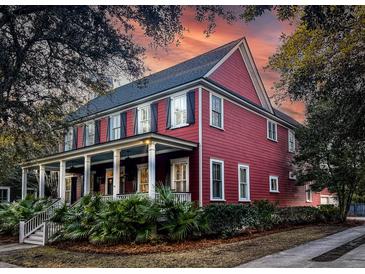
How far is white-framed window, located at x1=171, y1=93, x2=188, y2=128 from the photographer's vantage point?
39.5 feet

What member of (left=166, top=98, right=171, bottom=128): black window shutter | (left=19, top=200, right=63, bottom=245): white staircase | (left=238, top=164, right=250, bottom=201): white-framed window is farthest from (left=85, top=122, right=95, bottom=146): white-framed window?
(left=238, top=164, right=250, bottom=201): white-framed window

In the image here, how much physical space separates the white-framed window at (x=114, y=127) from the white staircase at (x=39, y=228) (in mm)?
3421

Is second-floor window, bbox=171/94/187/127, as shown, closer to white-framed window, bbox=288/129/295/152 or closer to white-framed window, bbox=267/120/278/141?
white-framed window, bbox=267/120/278/141

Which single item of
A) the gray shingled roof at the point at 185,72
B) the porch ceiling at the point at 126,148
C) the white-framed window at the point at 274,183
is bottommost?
the white-framed window at the point at 274,183

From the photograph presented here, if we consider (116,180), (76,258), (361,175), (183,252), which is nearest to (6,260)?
(76,258)

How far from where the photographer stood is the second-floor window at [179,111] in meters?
12.0

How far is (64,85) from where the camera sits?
8047mm

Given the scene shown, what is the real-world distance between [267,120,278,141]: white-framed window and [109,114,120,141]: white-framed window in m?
5.37

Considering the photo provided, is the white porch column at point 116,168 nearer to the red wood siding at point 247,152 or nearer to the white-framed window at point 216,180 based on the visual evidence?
the red wood siding at point 247,152

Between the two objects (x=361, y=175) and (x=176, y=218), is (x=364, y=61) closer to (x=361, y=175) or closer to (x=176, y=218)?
(x=176, y=218)

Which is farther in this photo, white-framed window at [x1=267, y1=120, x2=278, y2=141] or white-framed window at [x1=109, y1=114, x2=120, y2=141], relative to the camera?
white-framed window at [x1=267, y1=120, x2=278, y2=141]

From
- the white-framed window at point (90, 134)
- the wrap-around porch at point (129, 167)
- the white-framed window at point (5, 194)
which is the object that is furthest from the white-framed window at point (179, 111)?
the white-framed window at point (5, 194)

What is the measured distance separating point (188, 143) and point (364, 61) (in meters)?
5.24

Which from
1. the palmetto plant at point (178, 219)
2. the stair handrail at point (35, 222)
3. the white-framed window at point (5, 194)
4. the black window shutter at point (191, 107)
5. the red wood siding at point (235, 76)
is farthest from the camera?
the white-framed window at point (5, 194)
